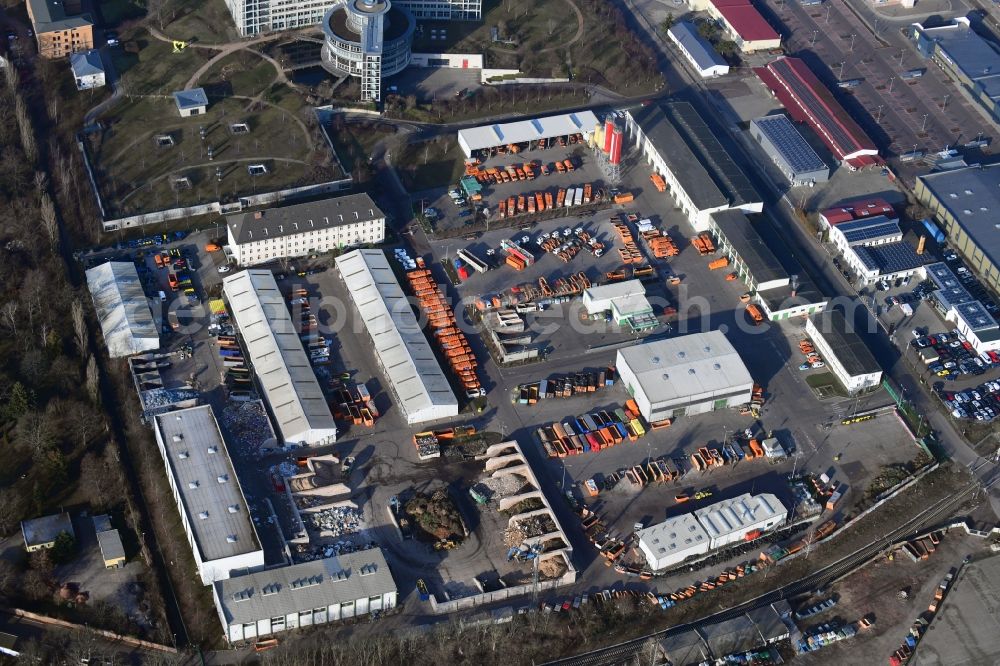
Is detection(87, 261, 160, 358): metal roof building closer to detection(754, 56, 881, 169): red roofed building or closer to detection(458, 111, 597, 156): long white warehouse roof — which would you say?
detection(458, 111, 597, 156): long white warehouse roof

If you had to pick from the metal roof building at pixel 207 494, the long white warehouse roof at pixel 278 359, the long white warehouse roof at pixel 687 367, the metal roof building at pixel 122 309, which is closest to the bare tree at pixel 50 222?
the metal roof building at pixel 122 309

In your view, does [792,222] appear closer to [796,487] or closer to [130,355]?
[796,487]

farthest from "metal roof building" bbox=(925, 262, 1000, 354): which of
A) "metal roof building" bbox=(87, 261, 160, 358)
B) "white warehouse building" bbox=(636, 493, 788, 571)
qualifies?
"metal roof building" bbox=(87, 261, 160, 358)

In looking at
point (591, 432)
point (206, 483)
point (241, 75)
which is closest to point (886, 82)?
point (591, 432)

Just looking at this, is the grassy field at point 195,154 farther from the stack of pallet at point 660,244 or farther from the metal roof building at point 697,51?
the metal roof building at point 697,51

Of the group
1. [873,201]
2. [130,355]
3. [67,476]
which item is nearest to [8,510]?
[67,476]

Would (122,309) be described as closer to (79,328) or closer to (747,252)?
(79,328)

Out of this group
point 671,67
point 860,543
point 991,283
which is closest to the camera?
point 860,543
